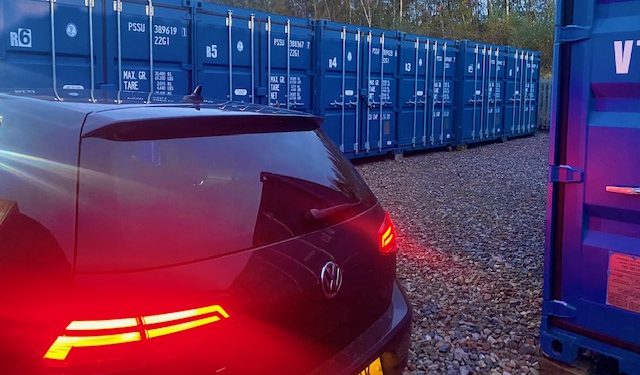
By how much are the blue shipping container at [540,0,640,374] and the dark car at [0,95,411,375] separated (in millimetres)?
1366

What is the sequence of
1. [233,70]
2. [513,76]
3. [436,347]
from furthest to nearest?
[513,76] → [233,70] → [436,347]

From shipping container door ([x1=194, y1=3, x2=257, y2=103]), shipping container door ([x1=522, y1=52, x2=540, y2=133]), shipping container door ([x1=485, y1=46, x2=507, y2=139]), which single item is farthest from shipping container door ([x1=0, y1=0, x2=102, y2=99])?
shipping container door ([x1=522, y1=52, x2=540, y2=133])

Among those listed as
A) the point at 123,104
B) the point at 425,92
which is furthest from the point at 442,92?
the point at 123,104

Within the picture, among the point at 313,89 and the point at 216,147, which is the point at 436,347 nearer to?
the point at 216,147

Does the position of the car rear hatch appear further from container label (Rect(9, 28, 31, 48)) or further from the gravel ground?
container label (Rect(9, 28, 31, 48))

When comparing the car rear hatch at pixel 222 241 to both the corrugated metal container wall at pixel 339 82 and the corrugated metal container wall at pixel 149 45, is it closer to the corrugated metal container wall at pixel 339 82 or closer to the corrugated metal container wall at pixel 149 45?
the corrugated metal container wall at pixel 149 45

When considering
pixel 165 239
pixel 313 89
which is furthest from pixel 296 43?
pixel 165 239

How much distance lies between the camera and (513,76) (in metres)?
19.7

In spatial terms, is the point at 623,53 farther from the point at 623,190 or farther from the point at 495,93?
the point at 495,93

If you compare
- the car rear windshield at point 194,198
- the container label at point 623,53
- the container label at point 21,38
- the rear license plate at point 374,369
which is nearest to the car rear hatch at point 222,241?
the car rear windshield at point 194,198

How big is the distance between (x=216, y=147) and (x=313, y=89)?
9.85 metres

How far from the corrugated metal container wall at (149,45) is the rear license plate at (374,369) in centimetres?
670

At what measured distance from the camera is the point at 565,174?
3.40 m

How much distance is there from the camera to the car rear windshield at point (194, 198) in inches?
73.4
